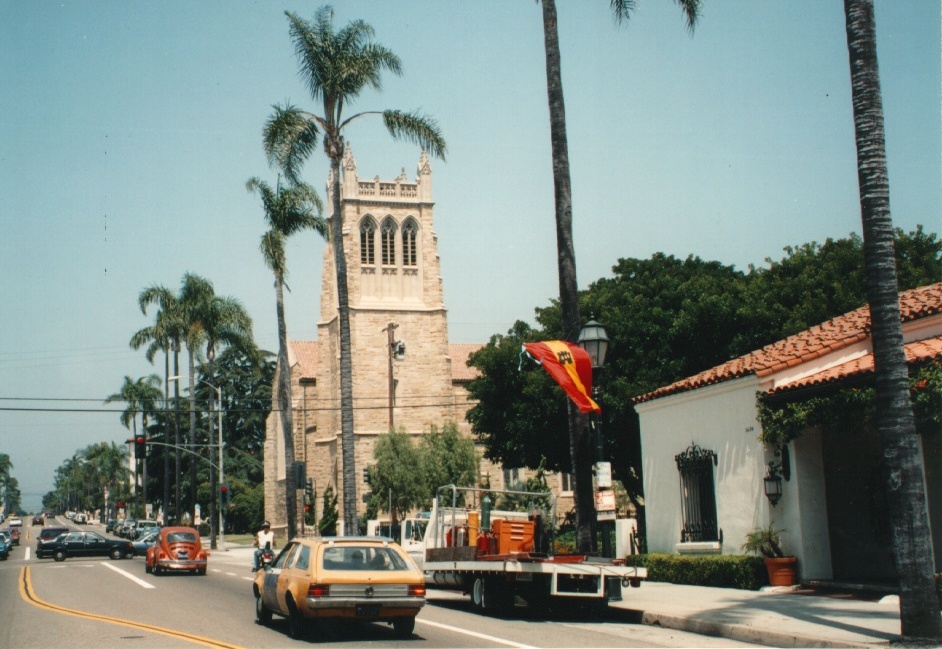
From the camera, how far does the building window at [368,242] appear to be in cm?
6669

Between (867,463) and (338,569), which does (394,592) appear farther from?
(867,463)

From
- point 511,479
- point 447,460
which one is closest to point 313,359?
point 511,479

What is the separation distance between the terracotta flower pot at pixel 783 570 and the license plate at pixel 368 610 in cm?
819

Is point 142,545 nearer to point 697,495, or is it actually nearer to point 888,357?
point 697,495

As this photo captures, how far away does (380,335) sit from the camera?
214 feet

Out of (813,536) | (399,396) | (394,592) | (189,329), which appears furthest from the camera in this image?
(399,396)

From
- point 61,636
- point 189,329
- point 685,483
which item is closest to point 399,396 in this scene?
point 189,329

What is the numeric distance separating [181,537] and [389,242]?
40.6m

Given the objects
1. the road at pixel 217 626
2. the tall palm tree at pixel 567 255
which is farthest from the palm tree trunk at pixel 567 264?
the road at pixel 217 626

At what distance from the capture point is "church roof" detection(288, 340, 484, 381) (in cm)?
7006

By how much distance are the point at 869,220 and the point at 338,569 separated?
7.84m

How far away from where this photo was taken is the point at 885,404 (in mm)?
11445

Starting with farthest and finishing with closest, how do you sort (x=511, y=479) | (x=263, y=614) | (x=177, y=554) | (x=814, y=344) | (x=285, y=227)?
(x=511, y=479) < (x=285, y=227) < (x=177, y=554) < (x=814, y=344) < (x=263, y=614)

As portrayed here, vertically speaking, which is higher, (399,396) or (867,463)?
(399,396)
